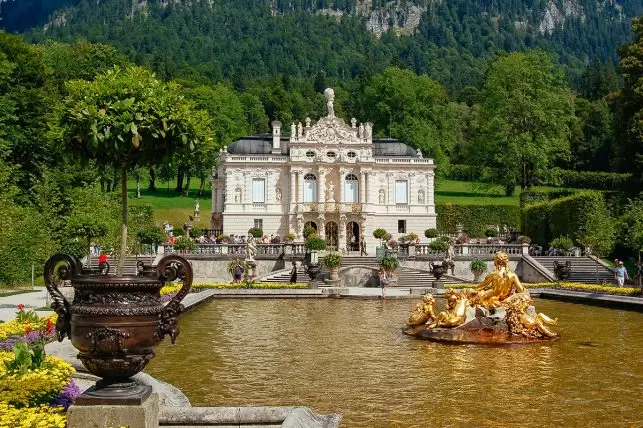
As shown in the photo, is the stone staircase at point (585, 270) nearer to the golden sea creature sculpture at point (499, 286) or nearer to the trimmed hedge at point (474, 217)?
the trimmed hedge at point (474, 217)

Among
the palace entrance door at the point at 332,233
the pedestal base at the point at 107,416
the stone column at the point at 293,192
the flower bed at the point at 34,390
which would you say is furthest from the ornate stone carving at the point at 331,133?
the pedestal base at the point at 107,416

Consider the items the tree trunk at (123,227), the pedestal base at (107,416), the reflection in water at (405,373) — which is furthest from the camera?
the reflection in water at (405,373)

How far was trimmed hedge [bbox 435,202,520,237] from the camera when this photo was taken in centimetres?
6028

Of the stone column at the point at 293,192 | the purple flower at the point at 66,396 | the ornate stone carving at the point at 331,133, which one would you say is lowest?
the purple flower at the point at 66,396

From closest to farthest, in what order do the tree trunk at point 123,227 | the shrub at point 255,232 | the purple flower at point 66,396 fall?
the purple flower at point 66,396 < the tree trunk at point 123,227 < the shrub at point 255,232

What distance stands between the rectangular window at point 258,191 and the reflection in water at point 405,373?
34.7 meters

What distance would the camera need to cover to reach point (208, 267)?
137 feet

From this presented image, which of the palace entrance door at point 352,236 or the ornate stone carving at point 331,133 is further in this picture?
the ornate stone carving at point 331,133

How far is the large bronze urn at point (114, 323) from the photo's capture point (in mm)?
6922

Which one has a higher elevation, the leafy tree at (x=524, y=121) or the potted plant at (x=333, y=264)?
the leafy tree at (x=524, y=121)

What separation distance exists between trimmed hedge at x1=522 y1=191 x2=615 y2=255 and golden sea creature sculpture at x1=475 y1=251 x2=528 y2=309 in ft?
84.8

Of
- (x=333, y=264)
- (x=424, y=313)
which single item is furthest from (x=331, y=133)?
(x=424, y=313)

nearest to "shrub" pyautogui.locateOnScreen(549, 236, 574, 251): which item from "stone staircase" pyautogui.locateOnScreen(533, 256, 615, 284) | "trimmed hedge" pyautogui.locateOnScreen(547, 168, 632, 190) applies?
"stone staircase" pyautogui.locateOnScreen(533, 256, 615, 284)

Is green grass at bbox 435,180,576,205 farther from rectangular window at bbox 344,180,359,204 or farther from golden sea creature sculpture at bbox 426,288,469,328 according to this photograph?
golden sea creature sculpture at bbox 426,288,469,328
